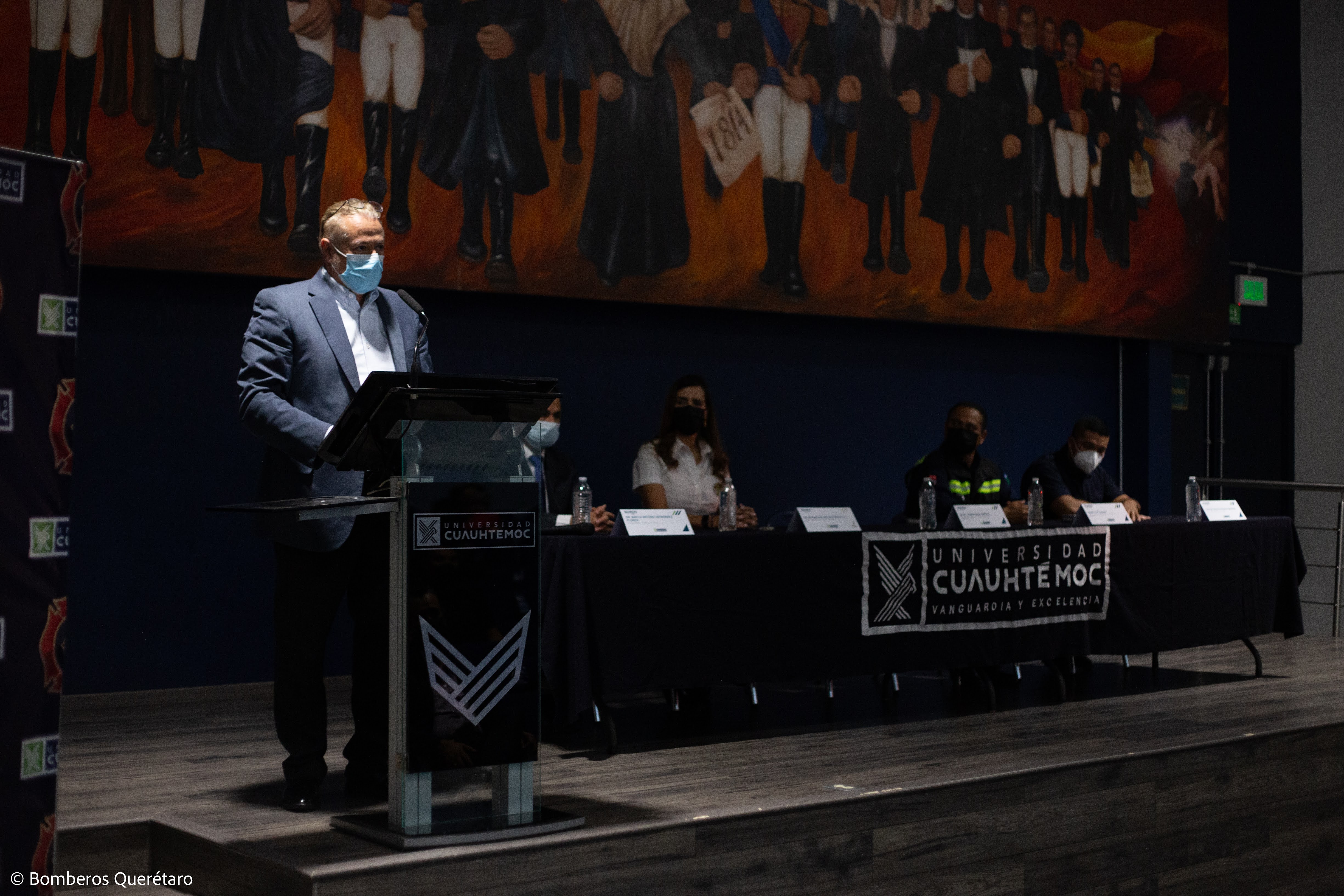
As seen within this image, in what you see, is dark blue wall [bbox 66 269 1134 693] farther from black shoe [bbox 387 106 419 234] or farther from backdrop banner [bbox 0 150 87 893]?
backdrop banner [bbox 0 150 87 893]

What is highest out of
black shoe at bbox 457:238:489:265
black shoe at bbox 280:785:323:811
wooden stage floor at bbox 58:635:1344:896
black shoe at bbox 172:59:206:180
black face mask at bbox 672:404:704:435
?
black shoe at bbox 172:59:206:180

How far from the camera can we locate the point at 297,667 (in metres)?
2.84

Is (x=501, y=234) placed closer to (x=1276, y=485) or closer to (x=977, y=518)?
(x=977, y=518)

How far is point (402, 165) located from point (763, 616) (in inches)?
89.6

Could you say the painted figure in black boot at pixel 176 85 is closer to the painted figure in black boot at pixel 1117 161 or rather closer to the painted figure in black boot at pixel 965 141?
the painted figure in black boot at pixel 965 141

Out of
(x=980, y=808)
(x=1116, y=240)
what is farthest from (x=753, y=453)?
(x=980, y=808)

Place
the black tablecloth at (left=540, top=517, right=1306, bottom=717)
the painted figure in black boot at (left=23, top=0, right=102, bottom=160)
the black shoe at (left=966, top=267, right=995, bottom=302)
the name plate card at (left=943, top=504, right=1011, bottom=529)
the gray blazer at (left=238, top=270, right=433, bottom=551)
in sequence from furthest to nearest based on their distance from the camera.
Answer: the black shoe at (left=966, top=267, right=995, bottom=302) < the name plate card at (left=943, top=504, right=1011, bottom=529) < the painted figure in black boot at (left=23, top=0, right=102, bottom=160) < the black tablecloth at (left=540, top=517, right=1306, bottom=717) < the gray blazer at (left=238, top=270, right=433, bottom=551)

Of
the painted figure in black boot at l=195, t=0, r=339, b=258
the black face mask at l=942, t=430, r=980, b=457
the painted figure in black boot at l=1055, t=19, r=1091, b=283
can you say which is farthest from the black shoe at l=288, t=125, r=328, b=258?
the painted figure in black boot at l=1055, t=19, r=1091, b=283

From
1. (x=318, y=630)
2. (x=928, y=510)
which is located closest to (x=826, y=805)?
(x=318, y=630)

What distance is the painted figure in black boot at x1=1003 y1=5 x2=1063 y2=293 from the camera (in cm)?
679

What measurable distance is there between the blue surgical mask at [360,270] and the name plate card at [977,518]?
218 centimetres

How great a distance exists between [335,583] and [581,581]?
0.80 metres

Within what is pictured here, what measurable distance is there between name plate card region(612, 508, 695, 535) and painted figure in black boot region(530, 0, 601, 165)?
2077 millimetres

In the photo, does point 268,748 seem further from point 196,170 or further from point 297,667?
point 196,170
